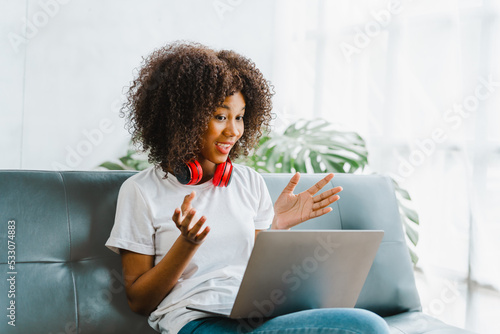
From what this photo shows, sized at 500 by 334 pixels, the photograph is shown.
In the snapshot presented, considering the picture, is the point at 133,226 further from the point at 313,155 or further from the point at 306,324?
the point at 313,155

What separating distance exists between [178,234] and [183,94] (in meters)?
0.36

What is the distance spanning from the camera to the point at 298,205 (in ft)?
4.92

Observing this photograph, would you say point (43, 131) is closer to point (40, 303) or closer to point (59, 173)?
→ point (59, 173)

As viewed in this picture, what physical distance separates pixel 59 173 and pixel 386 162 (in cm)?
185

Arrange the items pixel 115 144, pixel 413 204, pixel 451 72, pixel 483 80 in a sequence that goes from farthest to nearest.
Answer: pixel 115 144 → pixel 413 204 → pixel 451 72 → pixel 483 80

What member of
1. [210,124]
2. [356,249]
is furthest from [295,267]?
[210,124]

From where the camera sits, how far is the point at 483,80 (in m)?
2.23

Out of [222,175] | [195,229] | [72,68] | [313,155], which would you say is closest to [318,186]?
[222,175]

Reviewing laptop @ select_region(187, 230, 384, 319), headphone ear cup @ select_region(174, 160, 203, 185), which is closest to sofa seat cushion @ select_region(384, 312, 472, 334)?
laptop @ select_region(187, 230, 384, 319)

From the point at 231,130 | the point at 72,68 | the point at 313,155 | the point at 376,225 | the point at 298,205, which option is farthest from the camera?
the point at 72,68

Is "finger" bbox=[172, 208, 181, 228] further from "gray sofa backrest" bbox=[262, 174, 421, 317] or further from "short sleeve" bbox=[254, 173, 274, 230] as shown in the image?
"gray sofa backrest" bbox=[262, 174, 421, 317]

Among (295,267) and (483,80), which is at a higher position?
(483,80)

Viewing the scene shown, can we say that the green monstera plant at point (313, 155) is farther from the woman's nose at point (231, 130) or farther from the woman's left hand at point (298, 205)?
the woman's nose at point (231, 130)

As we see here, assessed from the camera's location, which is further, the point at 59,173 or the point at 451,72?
the point at 451,72
